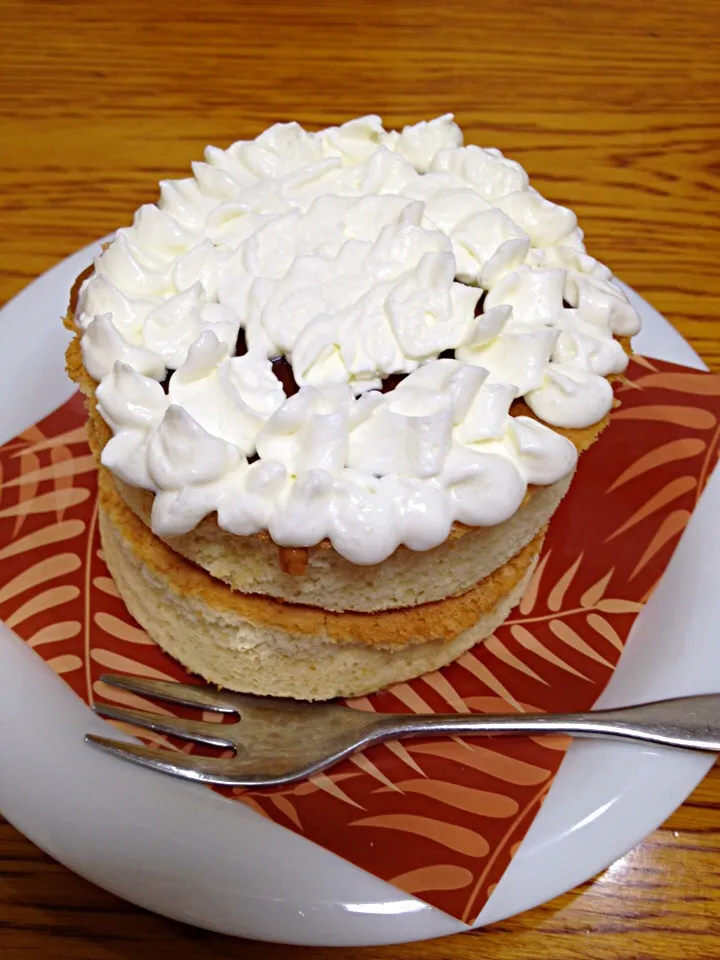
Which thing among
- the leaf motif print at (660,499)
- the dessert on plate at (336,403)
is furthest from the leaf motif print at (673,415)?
the dessert on plate at (336,403)

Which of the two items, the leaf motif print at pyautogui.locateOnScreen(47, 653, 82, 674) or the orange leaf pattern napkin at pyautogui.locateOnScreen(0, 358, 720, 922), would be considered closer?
the orange leaf pattern napkin at pyautogui.locateOnScreen(0, 358, 720, 922)

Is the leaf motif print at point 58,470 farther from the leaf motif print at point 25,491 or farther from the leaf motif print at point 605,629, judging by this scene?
the leaf motif print at point 605,629

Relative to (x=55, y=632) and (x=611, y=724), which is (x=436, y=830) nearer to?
(x=611, y=724)

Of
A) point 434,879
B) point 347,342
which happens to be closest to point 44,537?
point 347,342

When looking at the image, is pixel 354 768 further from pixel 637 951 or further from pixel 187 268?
pixel 187 268

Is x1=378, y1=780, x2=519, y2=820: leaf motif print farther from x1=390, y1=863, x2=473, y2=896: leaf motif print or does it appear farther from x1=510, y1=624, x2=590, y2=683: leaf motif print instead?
x1=510, y1=624, x2=590, y2=683: leaf motif print

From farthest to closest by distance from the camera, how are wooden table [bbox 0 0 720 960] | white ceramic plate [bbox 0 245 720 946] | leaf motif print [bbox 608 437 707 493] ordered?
wooden table [bbox 0 0 720 960] → leaf motif print [bbox 608 437 707 493] → white ceramic plate [bbox 0 245 720 946]

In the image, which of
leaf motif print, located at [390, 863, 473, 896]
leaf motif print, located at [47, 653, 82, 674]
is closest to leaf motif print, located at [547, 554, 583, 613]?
leaf motif print, located at [390, 863, 473, 896]
